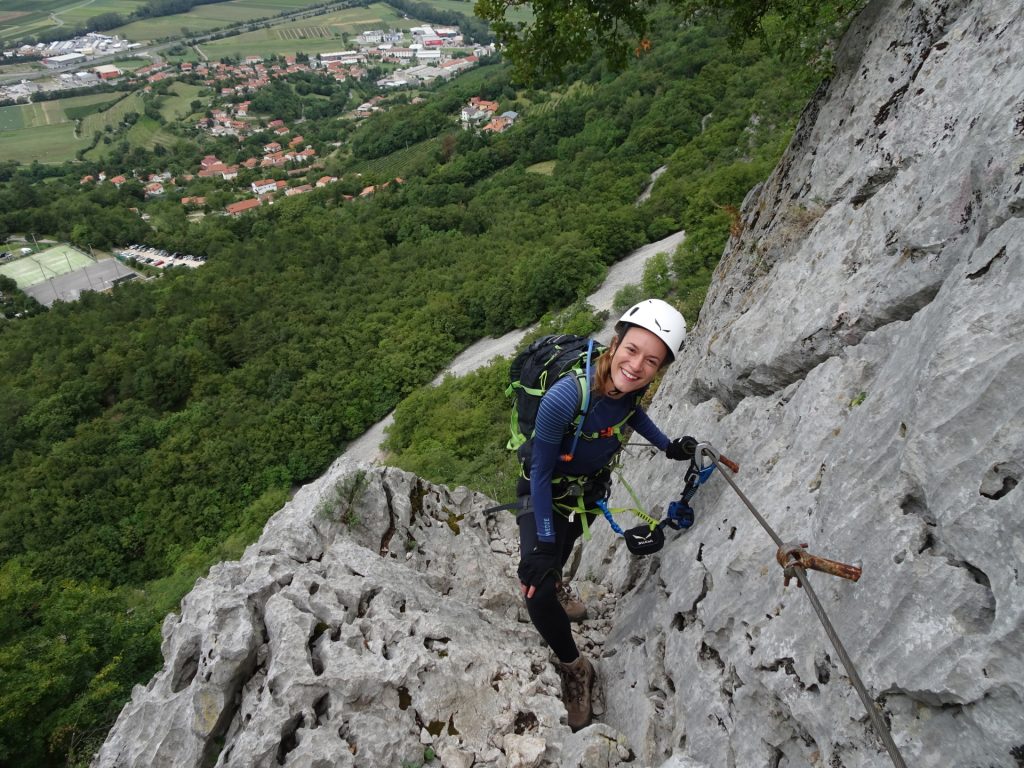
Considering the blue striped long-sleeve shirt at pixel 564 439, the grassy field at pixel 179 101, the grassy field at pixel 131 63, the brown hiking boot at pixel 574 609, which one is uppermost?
the blue striped long-sleeve shirt at pixel 564 439

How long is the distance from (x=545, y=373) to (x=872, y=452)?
251 cm

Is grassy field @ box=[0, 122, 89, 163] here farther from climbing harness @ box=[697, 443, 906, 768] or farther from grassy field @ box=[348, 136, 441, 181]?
climbing harness @ box=[697, 443, 906, 768]

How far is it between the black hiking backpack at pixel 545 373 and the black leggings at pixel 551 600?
0.58m

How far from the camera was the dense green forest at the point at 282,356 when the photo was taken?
15719mm

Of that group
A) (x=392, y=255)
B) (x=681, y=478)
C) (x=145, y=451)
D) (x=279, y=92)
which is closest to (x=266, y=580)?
(x=681, y=478)

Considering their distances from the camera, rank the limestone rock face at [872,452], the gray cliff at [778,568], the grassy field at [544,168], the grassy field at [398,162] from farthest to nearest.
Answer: the grassy field at [398,162], the grassy field at [544,168], the gray cliff at [778,568], the limestone rock face at [872,452]

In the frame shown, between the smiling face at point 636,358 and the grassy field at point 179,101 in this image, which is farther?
the grassy field at point 179,101

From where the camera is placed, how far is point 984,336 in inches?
124

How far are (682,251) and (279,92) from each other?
169934 millimetres

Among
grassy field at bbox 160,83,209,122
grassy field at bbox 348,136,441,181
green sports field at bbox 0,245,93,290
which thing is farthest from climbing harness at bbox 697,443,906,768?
grassy field at bbox 160,83,209,122

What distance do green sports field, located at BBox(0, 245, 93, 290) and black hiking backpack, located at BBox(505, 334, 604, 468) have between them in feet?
328

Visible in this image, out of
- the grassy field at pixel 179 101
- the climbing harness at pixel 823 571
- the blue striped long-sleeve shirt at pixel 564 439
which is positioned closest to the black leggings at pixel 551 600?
the blue striped long-sleeve shirt at pixel 564 439

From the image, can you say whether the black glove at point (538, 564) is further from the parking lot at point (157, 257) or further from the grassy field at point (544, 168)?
the parking lot at point (157, 257)

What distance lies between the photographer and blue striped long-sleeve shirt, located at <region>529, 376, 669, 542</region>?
4551mm
